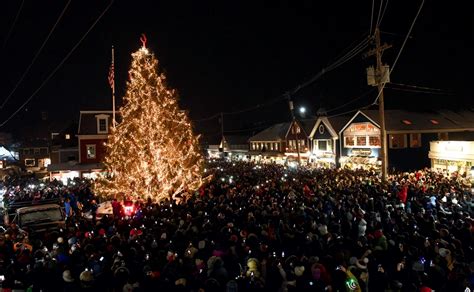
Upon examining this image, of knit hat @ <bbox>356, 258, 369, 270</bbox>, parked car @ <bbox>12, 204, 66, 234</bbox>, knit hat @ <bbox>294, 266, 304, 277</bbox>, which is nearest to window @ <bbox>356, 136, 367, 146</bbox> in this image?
parked car @ <bbox>12, 204, 66, 234</bbox>

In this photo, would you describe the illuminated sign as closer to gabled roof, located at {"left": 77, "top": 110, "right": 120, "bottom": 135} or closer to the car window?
gabled roof, located at {"left": 77, "top": 110, "right": 120, "bottom": 135}

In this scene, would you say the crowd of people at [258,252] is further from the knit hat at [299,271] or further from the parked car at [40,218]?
the parked car at [40,218]

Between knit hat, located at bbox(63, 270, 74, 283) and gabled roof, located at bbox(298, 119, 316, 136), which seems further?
gabled roof, located at bbox(298, 119, 316, 136)

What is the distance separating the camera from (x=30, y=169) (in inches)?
2277

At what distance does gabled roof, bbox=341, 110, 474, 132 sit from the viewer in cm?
3356

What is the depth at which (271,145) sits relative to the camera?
55531mm

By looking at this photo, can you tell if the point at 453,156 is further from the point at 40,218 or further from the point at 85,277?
the point at 85,277

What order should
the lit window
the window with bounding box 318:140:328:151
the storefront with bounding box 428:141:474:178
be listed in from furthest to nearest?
the lit window → the window with bounding box 318:140:328:151 → the storefront with bounding box 428:141:474:178

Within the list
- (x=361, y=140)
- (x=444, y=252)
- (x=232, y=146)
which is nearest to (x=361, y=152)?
(x=361, y=140)

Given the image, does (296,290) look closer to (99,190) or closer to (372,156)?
(99,190)

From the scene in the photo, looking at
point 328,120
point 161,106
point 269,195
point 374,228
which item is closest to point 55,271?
point 374,228

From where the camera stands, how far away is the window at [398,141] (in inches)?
1296

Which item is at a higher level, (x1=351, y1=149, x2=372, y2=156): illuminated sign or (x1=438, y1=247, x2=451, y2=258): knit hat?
(x1=351, y1=149, x2=372, y2=156): illuminated sign

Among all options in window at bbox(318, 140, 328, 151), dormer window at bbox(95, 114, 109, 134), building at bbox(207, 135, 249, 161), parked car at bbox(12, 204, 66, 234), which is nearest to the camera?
parked car at bbox(12, 204, 66, 234)
